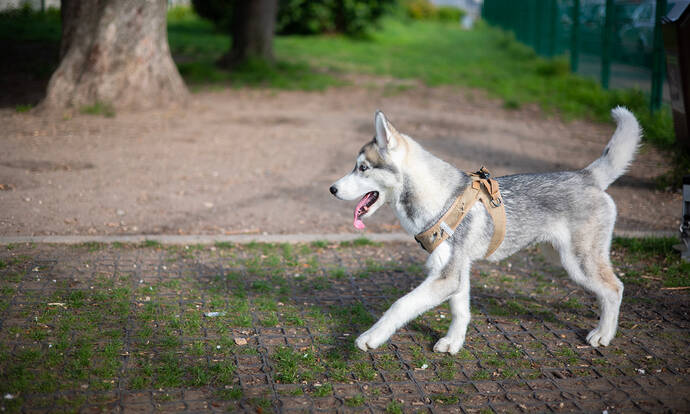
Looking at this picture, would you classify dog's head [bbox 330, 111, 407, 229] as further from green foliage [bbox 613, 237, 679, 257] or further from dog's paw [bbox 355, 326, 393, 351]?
green foliage [bbox 613, 237, 679, 257]

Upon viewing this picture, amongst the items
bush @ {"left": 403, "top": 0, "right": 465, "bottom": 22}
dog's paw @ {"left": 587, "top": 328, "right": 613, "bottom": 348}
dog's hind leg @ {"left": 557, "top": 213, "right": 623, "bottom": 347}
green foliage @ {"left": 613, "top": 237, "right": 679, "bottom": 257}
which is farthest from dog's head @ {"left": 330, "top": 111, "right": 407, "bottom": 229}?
bush @ {"left": 403, "top": 0, "right": 465, "bottom": 22}

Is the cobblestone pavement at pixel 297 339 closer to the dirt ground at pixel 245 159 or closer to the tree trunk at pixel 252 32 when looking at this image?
the dirt ground at pixel 245 159

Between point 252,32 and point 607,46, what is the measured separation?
8.88 m

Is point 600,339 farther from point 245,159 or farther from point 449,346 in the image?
point 245,159

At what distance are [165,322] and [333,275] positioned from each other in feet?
5.53

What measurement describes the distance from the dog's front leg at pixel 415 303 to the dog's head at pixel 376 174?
578 millimetres

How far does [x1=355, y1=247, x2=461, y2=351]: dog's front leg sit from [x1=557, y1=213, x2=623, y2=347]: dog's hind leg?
89cm

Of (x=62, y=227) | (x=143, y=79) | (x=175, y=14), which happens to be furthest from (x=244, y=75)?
(x=175, y=14)

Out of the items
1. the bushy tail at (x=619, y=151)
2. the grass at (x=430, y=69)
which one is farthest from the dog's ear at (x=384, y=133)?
the grass at (x=430, y=69)

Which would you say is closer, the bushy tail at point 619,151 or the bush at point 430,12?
the bushy tail at point 619,151

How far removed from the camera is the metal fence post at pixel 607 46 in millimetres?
14695

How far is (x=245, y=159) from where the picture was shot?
969 cm

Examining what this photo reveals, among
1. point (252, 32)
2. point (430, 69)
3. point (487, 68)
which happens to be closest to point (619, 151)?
point (252, 32)

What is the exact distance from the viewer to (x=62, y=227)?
6797 mm
